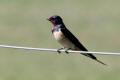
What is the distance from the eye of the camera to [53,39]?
19047 mm

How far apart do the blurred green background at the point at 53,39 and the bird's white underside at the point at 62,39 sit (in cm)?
422

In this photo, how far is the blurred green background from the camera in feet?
50.1

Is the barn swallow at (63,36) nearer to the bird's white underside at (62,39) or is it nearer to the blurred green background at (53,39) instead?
the bird's white underside at (62,39)

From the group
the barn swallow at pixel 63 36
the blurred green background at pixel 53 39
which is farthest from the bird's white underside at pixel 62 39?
the blurred green background at pixel 53 39

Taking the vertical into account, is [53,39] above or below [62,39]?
above

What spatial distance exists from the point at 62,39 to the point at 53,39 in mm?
Answer: 8745

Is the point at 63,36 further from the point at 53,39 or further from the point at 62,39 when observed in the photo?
the point at 53,39

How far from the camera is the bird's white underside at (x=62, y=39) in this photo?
33.7ft

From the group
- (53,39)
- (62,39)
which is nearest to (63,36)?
(62,39)

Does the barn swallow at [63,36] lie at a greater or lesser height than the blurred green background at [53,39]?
lesser

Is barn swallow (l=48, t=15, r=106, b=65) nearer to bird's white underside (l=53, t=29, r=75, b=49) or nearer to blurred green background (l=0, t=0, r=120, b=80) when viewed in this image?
bird's white underside (l=53, t=29, r=75, b=49)

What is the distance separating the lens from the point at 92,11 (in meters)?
25.2

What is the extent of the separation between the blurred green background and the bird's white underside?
4.22 metres

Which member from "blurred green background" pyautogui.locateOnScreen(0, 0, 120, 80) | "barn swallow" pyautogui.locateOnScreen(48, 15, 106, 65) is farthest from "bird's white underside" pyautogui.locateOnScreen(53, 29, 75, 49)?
"blurred green background" pyautogui.locateOnScreen(0, 0, 120, 80)
